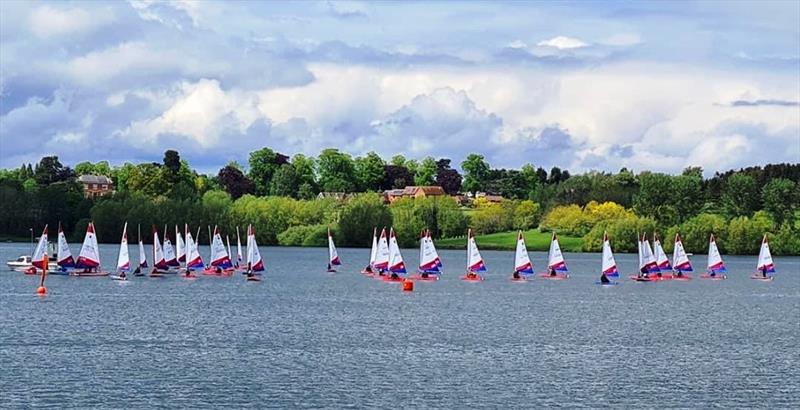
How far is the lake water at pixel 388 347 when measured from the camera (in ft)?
184

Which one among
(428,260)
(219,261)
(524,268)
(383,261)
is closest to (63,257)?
(219,261)

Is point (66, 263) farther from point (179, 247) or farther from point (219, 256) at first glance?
point (179, 247)

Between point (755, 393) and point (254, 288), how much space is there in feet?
230

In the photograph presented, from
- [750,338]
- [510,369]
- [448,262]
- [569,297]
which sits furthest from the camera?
[448,262]

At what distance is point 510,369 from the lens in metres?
64.1

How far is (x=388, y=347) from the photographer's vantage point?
72250 millimetres

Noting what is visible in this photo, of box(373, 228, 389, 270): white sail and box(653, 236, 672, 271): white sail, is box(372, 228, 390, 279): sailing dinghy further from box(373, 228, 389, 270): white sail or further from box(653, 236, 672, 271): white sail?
box(653, 236, 672, 271): white sail

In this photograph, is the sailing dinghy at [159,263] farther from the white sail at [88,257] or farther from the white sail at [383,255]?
the white sail at [383,255]

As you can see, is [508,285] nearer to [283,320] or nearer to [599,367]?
[283,320]

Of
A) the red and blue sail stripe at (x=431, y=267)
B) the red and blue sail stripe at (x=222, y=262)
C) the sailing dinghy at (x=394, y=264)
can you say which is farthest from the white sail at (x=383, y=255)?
the red and blue sail stripe at (x=222, y=262)

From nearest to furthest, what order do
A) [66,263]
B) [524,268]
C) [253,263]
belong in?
[66,263], [524,268], [253,263]

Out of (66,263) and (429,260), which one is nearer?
(66,263)

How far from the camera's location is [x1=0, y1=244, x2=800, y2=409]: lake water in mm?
55969

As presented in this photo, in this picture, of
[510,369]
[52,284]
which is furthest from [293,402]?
[52,284]
